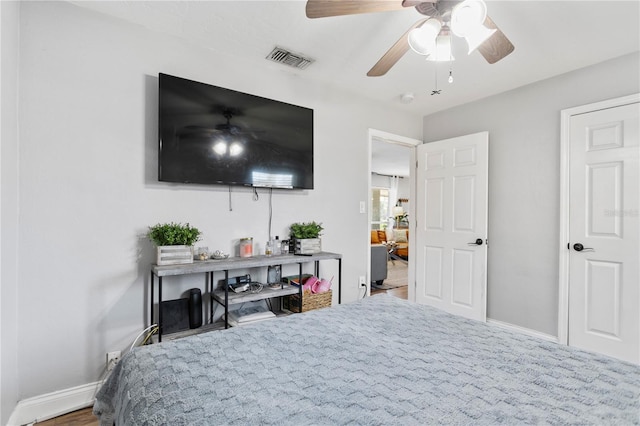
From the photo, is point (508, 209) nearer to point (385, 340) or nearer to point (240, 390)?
point (385, 340)

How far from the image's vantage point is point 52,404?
5.72ft

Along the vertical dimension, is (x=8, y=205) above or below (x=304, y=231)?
above

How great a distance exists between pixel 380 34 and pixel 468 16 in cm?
90

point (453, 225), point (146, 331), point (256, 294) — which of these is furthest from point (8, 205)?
point (453, 225)

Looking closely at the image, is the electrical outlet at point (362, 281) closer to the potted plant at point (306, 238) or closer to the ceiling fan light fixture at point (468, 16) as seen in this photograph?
the potted plant at point (306, 238)

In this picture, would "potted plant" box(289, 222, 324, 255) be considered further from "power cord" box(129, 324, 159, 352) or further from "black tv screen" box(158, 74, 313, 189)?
"power cord" box(129, 324, 159, 352)

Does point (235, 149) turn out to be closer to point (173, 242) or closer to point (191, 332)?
point (173, 242)

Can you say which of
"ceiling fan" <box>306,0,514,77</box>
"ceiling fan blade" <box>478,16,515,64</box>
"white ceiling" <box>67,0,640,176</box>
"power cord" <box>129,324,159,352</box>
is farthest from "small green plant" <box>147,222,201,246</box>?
"ceiling fan blade" <box>478,16,515,64</box>

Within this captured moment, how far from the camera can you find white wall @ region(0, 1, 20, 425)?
4.74 ft

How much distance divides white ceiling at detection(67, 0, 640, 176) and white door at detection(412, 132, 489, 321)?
0.81 meters

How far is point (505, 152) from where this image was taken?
10.1 feet

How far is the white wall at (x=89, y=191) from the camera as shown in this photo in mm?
1715

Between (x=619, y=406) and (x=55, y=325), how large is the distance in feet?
8.44

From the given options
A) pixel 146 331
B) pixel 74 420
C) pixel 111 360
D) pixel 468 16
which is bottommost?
pixel 74 420
